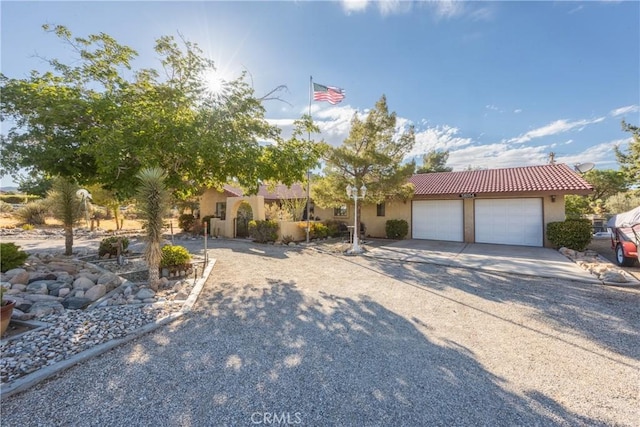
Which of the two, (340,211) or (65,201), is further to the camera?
(340,211)

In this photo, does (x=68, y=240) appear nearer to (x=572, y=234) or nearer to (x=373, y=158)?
(x=373, y=158)

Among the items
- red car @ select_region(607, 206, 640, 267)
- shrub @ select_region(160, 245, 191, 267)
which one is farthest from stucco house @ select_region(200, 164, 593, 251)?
shrub @ select_region(160, 245, 191, 267)

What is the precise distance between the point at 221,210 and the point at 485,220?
1664cm

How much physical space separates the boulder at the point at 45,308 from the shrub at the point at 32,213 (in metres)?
23.0

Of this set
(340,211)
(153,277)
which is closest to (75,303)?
→ (153,277)

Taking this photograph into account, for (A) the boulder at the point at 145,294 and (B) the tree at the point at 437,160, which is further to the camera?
(B) the tree at the point at 437,160

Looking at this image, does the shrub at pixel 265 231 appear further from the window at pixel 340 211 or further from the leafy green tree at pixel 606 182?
the leafy green tree at pixel 606 182

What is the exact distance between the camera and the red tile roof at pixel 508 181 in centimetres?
1226

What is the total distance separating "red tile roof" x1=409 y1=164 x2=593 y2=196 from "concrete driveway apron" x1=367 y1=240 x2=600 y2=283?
2.84m

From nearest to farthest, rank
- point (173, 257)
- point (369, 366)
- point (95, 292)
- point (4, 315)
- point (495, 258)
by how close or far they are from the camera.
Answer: point (369, 366) < point (4, 315) < point (95, 292) < point (173, 257) < point (495, 258)

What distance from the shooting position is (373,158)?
12320 millimetres

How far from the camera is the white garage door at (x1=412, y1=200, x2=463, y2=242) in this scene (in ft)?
48.4

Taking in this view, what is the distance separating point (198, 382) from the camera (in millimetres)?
2936

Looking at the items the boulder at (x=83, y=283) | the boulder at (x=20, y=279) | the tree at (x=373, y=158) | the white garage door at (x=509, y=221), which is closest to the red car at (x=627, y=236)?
the white garage door at (x=509, y=221)
